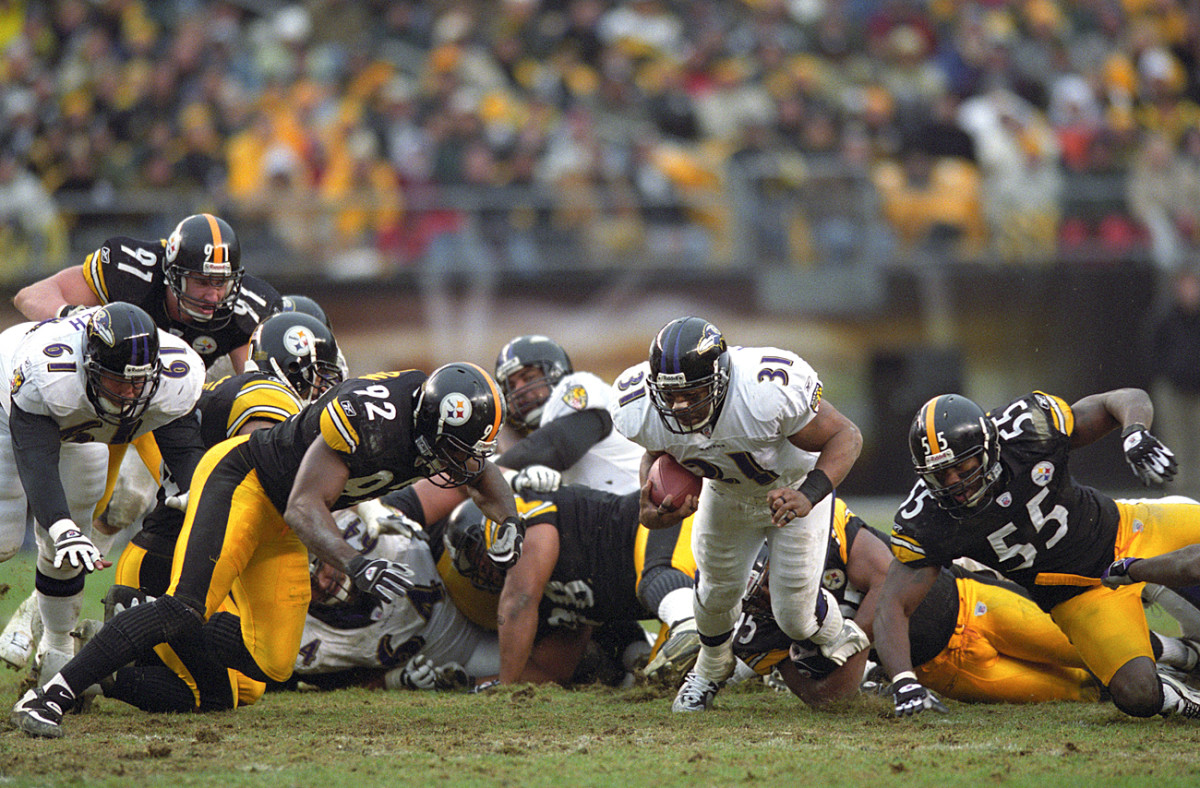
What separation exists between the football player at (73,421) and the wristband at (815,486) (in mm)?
2390

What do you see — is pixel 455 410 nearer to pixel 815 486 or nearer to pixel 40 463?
pixel 815 486

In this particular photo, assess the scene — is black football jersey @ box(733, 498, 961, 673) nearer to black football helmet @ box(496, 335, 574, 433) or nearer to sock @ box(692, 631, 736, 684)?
sock @ box(692, 631, 736, 684)

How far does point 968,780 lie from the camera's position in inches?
151

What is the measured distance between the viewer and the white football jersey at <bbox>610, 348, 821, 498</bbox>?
4770mm

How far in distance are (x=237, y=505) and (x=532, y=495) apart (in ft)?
4.78

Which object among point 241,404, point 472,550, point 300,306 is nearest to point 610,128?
point 300,306

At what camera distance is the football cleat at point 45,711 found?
4480 mm

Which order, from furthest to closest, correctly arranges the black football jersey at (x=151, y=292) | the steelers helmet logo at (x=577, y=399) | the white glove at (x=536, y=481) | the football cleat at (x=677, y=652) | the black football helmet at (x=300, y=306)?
the black football helmet at (x=300, y=306) < the steelers helmet logo at (x=577, y=399) < the black football jersey at (x=151, y=292) < the white glove at (x=536, y=481) < the football cleat at (x=677, y=652)

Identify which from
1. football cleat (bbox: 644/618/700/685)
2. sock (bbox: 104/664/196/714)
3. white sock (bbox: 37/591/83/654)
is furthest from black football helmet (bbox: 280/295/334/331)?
football cleat (bbox: 644/618/700/685)

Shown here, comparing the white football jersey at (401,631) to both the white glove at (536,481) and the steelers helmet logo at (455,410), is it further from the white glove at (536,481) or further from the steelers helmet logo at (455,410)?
the steelers helmet logo at (455,410)

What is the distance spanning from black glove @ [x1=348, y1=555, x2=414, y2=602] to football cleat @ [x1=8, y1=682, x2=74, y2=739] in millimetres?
1025

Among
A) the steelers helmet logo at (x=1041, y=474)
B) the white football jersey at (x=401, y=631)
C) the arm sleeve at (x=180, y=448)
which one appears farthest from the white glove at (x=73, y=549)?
the steelers helmet logo at (x=1041, y=474)

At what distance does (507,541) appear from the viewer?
512cm

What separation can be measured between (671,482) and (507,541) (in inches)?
27.3
